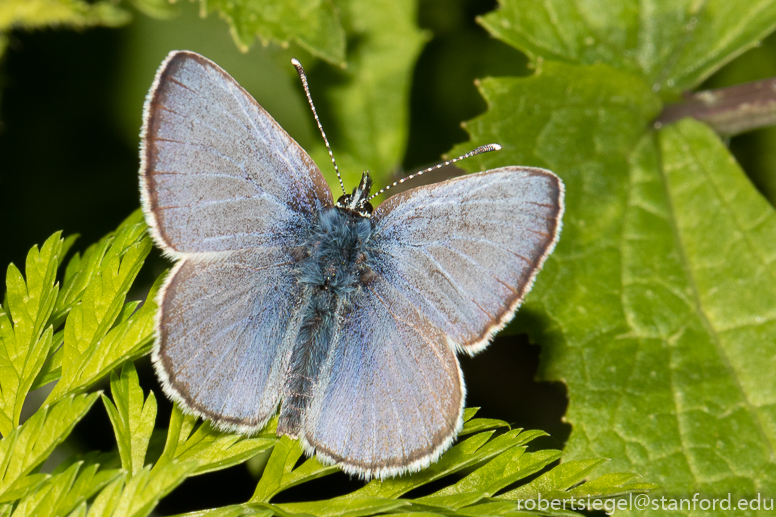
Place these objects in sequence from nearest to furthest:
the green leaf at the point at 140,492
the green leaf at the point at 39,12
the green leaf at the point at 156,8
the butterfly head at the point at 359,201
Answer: the green leaf at the point at 140,492 → the butterfly head at the point at 359,201 → the green leaf at the point at 39,12 → the green leaf at the point at 156,8

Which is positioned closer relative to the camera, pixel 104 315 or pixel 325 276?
pixel 104 315

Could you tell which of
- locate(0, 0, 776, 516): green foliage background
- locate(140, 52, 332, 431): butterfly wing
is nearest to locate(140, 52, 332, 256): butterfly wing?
locate(140, 52, 332, 431): butterfly wing

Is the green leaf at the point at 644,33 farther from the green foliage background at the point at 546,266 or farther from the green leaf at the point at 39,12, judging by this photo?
the green leaf at the point at 39,12

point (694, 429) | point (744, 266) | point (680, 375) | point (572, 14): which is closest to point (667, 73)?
point (572, 14)

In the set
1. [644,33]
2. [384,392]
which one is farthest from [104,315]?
[644,33]

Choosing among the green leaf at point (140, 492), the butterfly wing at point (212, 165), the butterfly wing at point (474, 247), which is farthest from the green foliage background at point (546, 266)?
the butterfly wing at point (474, 247)

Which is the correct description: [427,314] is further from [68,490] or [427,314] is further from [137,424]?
[68,490]

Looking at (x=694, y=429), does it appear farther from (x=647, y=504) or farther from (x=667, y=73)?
(x=667, y=73)
